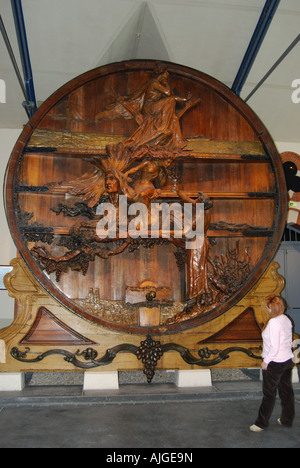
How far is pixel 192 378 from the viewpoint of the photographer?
12.6 feet

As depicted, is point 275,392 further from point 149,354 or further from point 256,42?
point 256,42

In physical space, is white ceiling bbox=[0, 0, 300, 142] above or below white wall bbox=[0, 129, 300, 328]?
above

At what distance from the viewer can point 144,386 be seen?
3863mm

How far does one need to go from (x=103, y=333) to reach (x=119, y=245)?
33.3 inches

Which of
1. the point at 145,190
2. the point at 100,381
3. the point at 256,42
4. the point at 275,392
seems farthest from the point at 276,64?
the point at 100,381

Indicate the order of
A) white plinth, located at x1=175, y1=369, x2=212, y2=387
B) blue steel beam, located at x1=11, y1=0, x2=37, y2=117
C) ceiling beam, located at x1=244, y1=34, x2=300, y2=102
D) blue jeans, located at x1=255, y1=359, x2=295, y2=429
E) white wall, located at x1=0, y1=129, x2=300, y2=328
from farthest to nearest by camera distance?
1. white wall, located at x1=0, y1=129, x2=300, y2=328
2. ceiling beam, located at x1=244, y1=34, x2=300, y2=102
3. blue steel beam, located at x1=11, y1=0, x2=37, y2=117
4. white plinth, located at x1=175, y1=369, x2=212, y2=387
5. blue jeans, located at x1=255, y1=359, x2=295, y2=429

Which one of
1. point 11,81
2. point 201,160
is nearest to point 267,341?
point 201,160

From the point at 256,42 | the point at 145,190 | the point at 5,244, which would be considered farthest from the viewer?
the point at 5,244

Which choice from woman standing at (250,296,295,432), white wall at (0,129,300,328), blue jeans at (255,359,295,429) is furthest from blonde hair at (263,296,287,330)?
white wall at (0,129,300,328)

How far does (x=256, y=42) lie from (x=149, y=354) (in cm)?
347

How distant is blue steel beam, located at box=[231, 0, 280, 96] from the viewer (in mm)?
4248

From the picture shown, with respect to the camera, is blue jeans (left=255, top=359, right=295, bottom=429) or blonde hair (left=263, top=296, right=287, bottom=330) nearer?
blue jeans (left=255, top=359, right=295, bottom=429)

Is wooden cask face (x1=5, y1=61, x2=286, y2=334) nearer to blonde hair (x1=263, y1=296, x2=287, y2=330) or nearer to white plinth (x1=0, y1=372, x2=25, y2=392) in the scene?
white plinth (x1=0, y1=372, x2=25, y2=392)

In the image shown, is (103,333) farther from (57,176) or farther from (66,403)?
(57,176)
